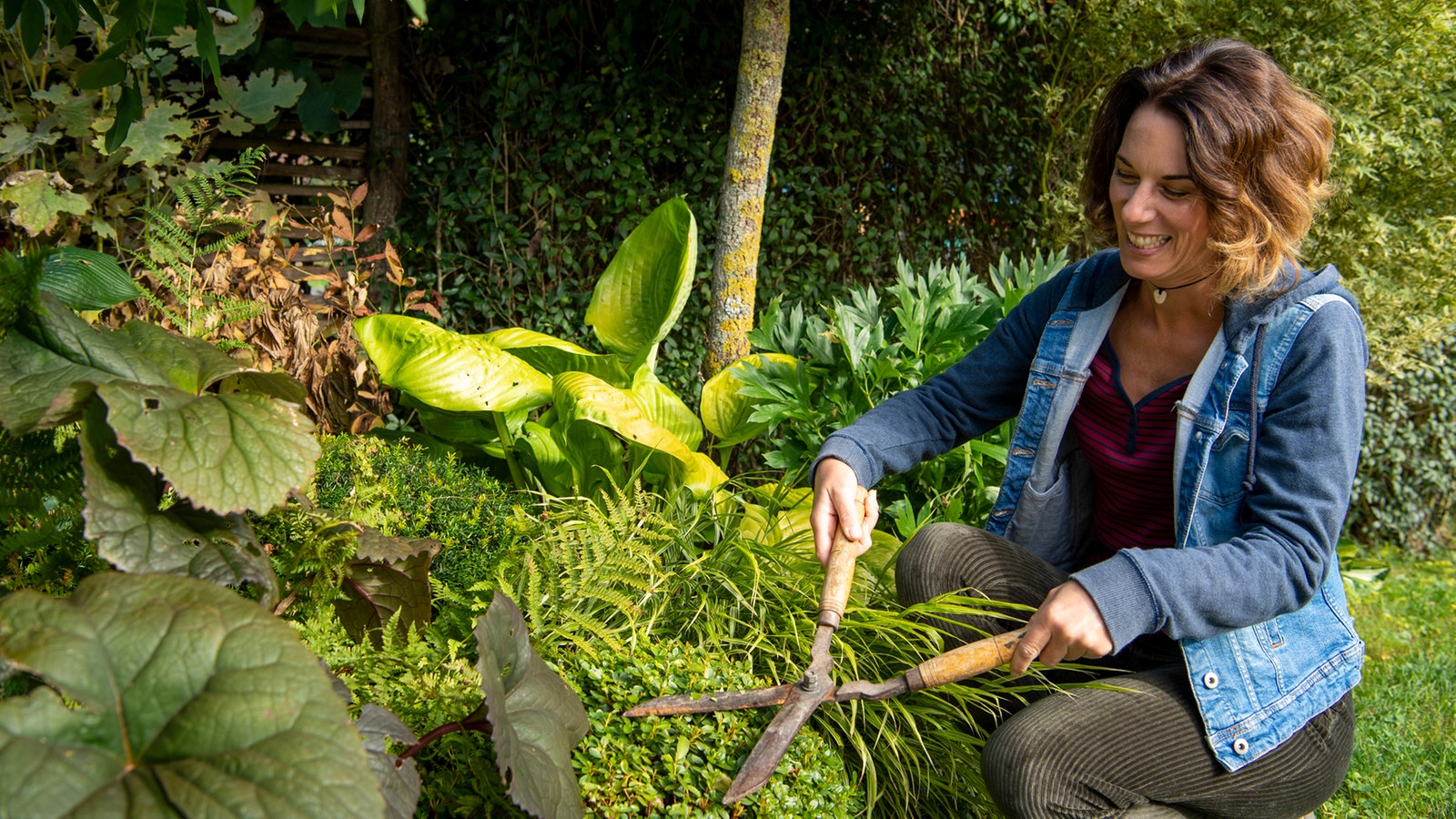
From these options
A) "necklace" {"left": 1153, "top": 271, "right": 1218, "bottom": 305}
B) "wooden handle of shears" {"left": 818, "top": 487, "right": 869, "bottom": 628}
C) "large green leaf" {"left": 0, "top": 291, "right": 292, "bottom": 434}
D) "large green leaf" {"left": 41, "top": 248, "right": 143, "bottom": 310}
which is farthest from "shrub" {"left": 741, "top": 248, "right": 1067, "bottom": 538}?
"large green leaf" {"left": 0, "top": 291, "right": 292, "bottom": 434}

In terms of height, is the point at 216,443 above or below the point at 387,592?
above

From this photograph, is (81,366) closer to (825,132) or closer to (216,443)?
(216,443)

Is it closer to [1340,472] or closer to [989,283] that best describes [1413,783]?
[1340,472]

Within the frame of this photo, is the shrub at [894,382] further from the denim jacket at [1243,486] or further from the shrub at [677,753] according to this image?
the shrub at [677,753]

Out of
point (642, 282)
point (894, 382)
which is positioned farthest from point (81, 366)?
point (894, 382)

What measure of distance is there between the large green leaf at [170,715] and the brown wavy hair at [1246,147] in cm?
159

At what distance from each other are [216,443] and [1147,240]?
155 centimetres

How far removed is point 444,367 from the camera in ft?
8.89

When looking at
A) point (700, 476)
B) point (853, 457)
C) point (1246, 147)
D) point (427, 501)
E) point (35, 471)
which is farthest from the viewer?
point (700, 476)

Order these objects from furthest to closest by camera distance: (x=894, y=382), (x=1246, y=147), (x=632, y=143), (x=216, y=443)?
1. (x=632, y=143)
2. (x=894, y=382)
3. (x=1246, y=147)
4. (x=216, y=443)

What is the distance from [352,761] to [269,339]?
235 cm

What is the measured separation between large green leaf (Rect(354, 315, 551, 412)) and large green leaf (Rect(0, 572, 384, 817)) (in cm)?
179

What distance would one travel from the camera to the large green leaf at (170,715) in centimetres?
82

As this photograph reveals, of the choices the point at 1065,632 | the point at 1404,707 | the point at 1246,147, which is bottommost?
the point at 1404,707
